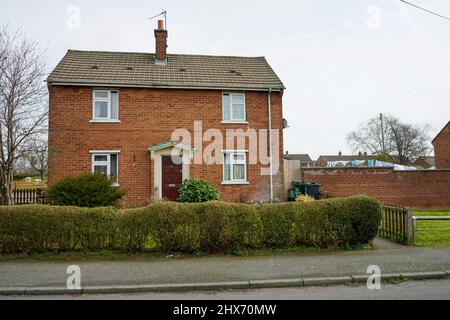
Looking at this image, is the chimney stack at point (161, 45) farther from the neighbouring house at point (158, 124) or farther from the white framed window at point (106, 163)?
the white framed window at point (106, 163)

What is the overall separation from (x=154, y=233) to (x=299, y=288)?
368 centimetres

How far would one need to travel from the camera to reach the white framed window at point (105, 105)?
16.0 m

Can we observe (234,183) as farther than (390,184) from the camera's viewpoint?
No

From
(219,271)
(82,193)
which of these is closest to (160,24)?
(82,193)

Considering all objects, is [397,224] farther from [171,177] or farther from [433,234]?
[171,177]

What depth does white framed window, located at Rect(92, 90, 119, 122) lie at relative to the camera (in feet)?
52.4

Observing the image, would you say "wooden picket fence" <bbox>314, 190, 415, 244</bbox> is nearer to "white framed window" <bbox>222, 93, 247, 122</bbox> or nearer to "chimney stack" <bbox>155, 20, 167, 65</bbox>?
"white framed window" <bbox>222, 93, 247, 122</bbox>

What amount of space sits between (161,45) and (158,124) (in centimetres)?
537

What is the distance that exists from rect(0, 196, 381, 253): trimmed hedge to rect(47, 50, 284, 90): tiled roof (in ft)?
31.3

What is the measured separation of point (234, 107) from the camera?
56.3 feet

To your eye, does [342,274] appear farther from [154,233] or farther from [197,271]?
[154,233]

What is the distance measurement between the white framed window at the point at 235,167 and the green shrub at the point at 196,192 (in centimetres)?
258

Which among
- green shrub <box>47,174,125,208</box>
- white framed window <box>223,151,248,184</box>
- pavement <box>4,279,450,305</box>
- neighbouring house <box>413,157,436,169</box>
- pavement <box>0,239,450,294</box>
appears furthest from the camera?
neighbouring house <box>413,157,436,169</box>

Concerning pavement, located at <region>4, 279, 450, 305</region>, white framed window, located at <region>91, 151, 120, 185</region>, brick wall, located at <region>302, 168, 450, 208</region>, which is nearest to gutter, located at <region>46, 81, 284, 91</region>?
white framed window, located at <region>91, 151, 120, 185</region>
